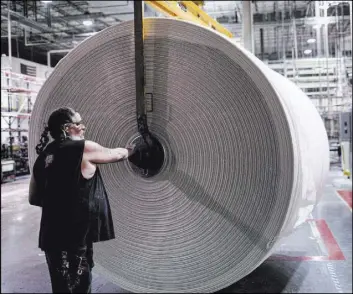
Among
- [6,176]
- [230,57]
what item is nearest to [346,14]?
[6,176]

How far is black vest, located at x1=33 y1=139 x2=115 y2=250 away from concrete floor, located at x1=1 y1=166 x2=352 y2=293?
0.98 meters

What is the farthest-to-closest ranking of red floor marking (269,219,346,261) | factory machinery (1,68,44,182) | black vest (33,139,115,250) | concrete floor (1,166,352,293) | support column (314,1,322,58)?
factory machinery (1,68,44,182), support column (314,1,322,58), red floor marking (269,219,346,261), concrete floor (1,166,352,293), black vest (33,139,115,250)

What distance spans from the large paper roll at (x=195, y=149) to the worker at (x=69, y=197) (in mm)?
238

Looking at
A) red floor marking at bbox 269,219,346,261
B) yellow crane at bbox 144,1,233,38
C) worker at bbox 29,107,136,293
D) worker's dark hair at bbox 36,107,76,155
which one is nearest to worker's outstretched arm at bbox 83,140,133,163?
worker at bbox 29,107,136,293

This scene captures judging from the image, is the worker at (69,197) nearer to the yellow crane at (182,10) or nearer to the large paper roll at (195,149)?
the large paper roll at (195,149)

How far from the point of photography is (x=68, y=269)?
1.79 metres

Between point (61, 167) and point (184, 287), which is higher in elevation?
point (61, 167)

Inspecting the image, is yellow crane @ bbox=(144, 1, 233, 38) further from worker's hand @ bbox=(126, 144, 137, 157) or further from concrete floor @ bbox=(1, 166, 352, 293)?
concrete floor @ bbox=(1, 166, 352, 293)

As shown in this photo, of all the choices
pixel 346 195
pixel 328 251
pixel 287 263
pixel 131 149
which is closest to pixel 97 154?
pixel 131 149

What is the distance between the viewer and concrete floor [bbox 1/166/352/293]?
2.57m

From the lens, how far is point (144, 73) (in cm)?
178

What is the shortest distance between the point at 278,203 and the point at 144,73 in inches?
31.2

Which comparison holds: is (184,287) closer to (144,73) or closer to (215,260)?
(215,260)

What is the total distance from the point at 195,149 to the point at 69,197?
583 millimetres
